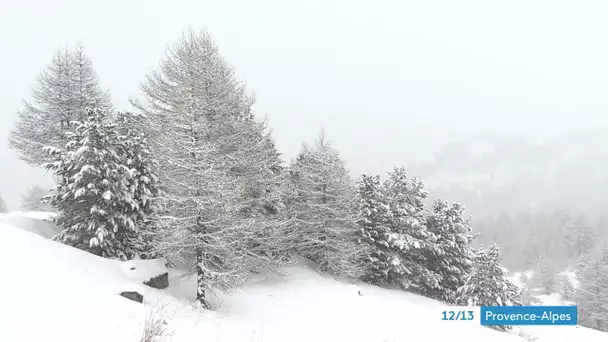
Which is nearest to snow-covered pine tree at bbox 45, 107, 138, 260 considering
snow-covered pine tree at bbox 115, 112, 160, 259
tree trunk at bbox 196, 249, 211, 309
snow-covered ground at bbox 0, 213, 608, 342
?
snow-covered pine tree at bbox 115, 112, 160, 259

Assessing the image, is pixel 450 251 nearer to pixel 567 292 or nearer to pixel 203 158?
pixel 203 158

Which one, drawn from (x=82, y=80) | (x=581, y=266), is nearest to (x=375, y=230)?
(x=82, y=80)

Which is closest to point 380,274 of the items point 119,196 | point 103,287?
point 119,196

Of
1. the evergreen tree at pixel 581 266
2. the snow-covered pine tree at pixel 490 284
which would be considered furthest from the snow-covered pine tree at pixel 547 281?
the snow-covered pine tree at pixel 490 284

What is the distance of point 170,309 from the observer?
851 cm

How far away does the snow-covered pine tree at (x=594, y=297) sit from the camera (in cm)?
4041

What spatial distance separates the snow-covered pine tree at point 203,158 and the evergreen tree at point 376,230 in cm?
965

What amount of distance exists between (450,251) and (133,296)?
24.6 m

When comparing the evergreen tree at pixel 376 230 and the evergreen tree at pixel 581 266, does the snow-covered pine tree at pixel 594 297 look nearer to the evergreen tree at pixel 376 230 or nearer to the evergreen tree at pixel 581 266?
the evergreen tree at pixel 581 266

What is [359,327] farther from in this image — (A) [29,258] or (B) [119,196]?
(B) [119,196]

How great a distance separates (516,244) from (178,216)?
16291cm

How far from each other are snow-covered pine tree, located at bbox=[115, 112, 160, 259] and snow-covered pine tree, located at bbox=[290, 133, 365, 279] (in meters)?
8.61

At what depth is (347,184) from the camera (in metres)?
21.9

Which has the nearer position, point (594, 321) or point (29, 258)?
point (29, 258)
